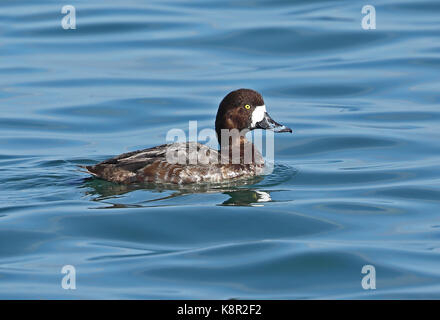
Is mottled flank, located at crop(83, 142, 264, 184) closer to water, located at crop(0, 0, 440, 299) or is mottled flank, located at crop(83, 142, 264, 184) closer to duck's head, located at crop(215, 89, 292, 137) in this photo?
water, located at crop(0, 0, 440, 299)

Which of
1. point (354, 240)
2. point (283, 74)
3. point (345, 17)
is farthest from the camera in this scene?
point (345, 17)

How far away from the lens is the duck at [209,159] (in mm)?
10609

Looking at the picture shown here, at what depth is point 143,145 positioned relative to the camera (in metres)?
13.3

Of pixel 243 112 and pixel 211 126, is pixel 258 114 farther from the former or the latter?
pixel 211 126

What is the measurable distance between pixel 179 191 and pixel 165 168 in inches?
12.2

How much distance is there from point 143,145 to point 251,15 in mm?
7572

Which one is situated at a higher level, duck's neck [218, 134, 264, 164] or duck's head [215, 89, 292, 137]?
duck's head [215, 89, 292, 137]

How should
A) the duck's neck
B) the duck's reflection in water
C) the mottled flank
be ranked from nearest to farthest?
the duck's reflection in water < the mottled flank < the duck's neck

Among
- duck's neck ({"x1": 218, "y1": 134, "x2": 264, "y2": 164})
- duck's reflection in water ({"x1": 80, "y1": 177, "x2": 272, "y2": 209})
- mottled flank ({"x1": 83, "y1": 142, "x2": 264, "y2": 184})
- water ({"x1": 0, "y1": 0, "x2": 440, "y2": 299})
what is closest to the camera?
water ({"x1": 0, "y1": 0, "x2": 440, "y2": 299})

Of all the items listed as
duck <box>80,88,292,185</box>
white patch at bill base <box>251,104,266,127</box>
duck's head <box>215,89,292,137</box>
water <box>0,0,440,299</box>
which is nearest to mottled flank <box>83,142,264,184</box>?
duck <box>80,88,292,185</box>

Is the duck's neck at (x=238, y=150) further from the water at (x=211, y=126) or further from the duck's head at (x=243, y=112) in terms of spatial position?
the water at (x=211, y=126)

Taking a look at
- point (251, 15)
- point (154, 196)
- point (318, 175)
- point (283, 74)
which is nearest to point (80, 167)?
point (154, 196)

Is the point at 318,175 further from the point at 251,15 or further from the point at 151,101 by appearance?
the point at 251,15

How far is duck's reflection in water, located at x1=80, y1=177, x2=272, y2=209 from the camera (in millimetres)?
10195
